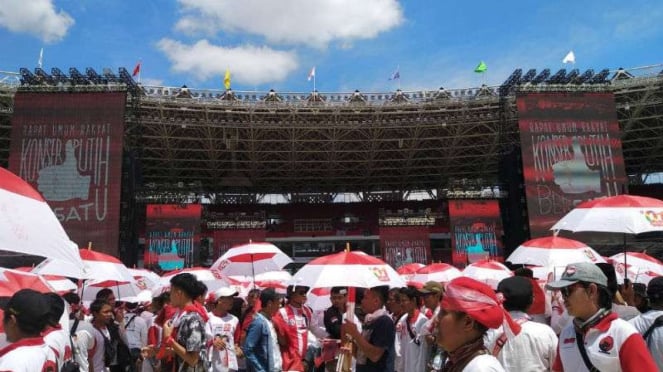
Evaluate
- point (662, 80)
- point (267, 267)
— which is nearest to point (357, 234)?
point (662, 80)

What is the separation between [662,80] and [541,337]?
27385 mm

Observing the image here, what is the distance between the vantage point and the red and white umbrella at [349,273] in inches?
194

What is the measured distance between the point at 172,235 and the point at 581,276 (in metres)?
27.5

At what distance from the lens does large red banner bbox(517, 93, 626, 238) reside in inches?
955

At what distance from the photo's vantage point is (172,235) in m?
28.3

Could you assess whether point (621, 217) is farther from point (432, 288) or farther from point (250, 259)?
point (250, 259)

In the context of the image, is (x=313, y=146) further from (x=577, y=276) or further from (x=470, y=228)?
(x=577, y=276)

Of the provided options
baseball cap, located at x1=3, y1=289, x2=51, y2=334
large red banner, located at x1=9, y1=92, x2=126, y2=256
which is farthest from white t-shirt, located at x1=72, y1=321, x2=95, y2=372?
large red banner, located at x1=9, y1=92, x2=126, y2=256

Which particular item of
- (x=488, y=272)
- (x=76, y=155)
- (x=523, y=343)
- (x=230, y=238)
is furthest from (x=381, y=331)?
(x=230, y=238)

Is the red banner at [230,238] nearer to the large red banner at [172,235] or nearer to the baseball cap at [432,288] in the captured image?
the large red banner at [172,235]

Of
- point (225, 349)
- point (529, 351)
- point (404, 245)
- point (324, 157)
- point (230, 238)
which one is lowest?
point (225, 349)

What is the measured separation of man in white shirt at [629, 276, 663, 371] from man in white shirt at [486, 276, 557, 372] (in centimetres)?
51

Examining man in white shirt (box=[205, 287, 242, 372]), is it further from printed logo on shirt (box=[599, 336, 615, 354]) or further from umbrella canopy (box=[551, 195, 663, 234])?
umbrella canopy (box=[551, 195, 663, 234])

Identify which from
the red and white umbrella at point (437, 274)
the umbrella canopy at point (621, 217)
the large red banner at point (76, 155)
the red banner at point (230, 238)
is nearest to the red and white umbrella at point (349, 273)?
the umbrella canopy at point (621, 217)
